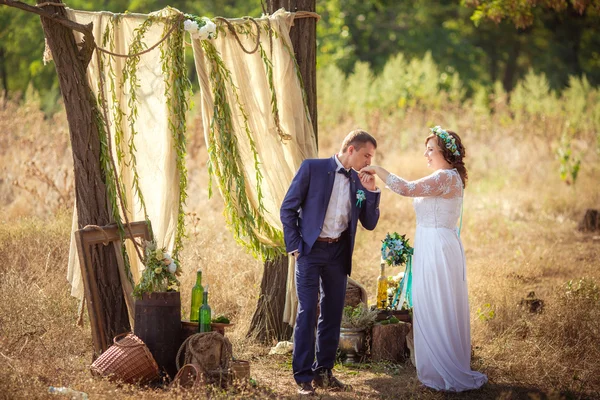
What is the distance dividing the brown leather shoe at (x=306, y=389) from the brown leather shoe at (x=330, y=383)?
14 centimetres

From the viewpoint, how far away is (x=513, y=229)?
1079cm

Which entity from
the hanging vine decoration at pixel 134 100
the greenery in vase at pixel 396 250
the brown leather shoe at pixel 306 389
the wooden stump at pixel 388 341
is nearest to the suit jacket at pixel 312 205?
the greenery in vase at pixel 396 250

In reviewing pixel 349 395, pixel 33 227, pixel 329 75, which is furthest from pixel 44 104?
pixel 349 395

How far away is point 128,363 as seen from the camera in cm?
498

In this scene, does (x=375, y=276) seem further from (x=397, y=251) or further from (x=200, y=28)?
(x=200, y=28)

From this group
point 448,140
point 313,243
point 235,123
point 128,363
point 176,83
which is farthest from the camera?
point 235,123

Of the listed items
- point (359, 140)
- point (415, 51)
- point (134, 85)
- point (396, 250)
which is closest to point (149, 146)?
point (134, 85)

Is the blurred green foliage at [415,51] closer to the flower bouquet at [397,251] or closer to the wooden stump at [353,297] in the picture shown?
the wooden stump at [353,297]

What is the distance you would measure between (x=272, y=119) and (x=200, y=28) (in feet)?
3.07

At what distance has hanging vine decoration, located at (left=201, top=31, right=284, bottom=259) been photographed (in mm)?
5910

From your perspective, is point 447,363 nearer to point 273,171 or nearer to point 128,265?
point 273,171

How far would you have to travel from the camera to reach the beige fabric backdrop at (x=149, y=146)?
5875 millimetres

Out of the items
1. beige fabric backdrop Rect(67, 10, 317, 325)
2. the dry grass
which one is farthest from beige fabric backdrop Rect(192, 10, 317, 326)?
the dry grass

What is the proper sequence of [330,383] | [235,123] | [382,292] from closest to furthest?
[330,383]
[235,123]
[382,292]
